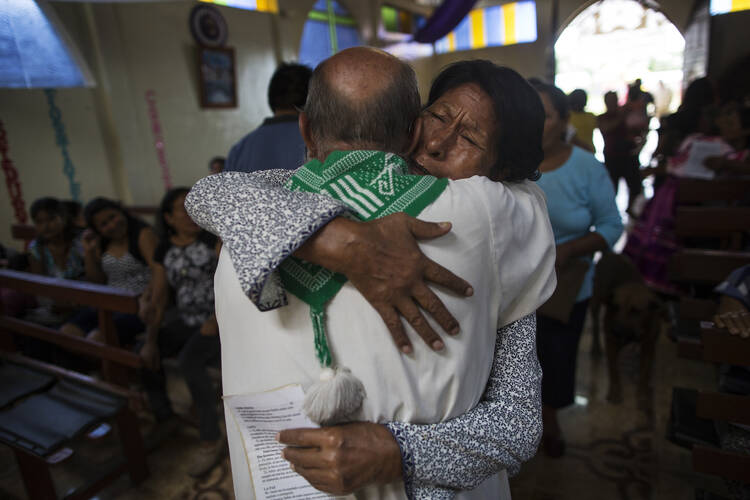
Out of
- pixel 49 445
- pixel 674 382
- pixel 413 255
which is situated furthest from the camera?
pixel 674 382

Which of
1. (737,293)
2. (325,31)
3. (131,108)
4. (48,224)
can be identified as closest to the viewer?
(737,293)

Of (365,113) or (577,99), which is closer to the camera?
(365,113)

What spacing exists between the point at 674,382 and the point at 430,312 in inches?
119

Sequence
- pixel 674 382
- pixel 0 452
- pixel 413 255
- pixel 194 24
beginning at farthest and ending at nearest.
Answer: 1. pixel 194 24
2. pixel 674 382
3. pixel 0 452
4. pixel 413 255

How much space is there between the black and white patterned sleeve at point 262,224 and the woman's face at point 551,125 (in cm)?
153

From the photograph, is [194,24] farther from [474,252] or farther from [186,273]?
[474,252]

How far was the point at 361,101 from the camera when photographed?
2.33 ft

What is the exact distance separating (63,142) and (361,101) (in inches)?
186

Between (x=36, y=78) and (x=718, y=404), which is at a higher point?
(x=36, y=78)

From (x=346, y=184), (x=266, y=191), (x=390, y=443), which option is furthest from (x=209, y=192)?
(x=390, y=443)

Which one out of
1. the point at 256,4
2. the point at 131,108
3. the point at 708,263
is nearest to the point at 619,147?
the point at 708,263

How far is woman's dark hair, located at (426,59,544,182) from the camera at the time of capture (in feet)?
3.02

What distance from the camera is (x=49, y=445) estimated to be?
184 cm

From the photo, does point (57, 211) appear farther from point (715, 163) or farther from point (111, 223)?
point (715, 163)
